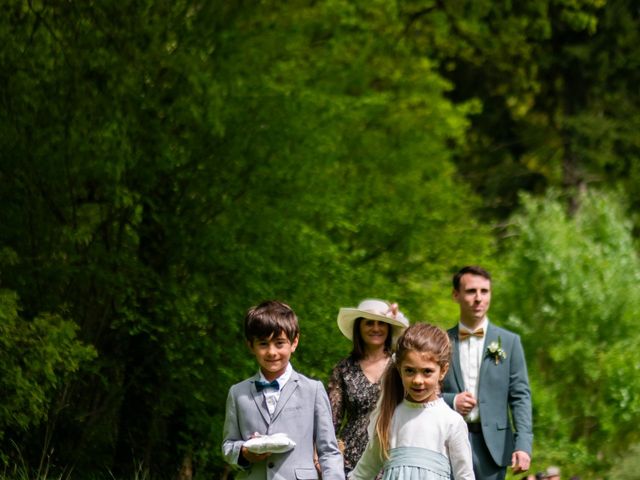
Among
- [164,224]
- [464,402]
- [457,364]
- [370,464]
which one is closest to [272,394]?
[370,464]

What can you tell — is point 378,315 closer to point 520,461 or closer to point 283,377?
point 520,461

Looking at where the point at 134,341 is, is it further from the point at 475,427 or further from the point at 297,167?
the point at 475,427

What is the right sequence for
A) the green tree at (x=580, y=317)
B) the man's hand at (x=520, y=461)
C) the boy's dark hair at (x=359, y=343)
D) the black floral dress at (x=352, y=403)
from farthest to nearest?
the green tree at (x=580, y=317) < the boy's dark hair at (x=359, y=343) < the black floral dress at (x=352, y=403) < the man's hand at (x=520, y=461)

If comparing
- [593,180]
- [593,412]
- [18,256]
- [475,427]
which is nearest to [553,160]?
[593,180]

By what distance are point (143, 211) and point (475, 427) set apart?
4865mm

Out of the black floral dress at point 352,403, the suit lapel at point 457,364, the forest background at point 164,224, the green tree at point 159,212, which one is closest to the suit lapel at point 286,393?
the black floral dress at point 352,403

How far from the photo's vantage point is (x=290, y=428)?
5.83 m

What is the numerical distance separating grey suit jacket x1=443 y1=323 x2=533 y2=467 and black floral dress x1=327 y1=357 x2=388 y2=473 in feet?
1.49

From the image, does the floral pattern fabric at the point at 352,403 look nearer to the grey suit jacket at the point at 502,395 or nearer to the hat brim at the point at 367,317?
the hat brim at the point at 367,317

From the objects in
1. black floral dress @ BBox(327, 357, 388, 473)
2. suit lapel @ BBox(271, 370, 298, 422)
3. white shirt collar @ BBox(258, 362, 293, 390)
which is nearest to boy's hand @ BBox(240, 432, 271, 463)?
suit lapel @ BBox(271, 370, 298, 422)

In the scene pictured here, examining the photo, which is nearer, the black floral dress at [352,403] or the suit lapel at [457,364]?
the black floral dress at [352,403]

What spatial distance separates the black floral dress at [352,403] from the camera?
7.40 metres

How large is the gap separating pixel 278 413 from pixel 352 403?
5.45 ft

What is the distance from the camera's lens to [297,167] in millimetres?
11875
